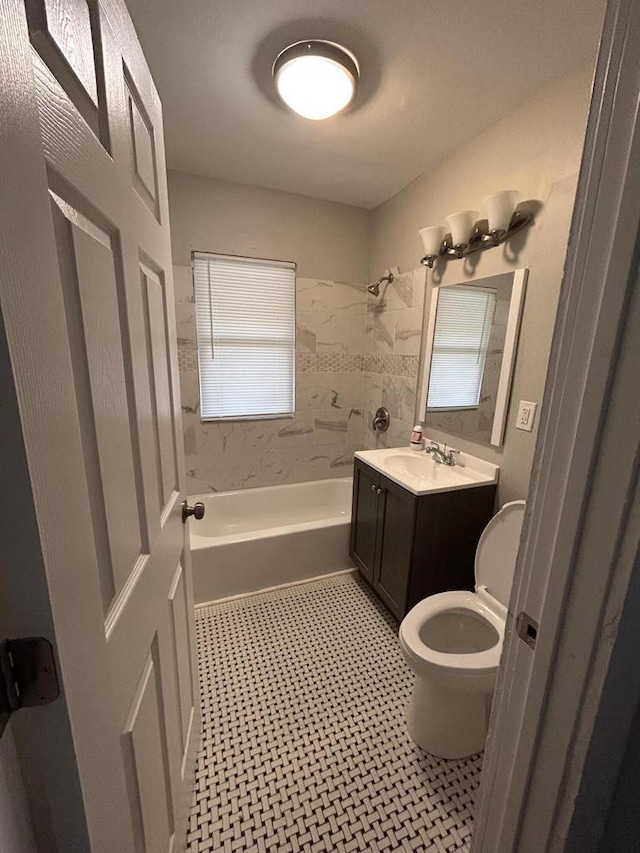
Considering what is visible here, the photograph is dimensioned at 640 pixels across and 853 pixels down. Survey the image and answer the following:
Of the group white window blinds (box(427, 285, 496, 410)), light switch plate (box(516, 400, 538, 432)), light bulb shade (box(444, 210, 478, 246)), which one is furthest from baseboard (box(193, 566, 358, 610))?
light bulb shade (box(444, 210, 478, 246))

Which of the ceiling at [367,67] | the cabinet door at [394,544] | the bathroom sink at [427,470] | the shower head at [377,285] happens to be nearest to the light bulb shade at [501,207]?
→ the ceiling at [367,67]

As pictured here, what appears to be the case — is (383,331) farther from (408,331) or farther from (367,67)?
(367,67)

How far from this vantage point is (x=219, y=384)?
252 cm

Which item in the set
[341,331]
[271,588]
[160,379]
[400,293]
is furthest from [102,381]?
[341,331]

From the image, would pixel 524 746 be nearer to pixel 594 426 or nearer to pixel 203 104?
A: pixel 594 426

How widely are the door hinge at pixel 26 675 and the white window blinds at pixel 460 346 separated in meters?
1.89

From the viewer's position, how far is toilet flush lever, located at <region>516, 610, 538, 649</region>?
1.85 feet

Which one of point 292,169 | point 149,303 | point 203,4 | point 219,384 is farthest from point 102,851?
point 292,169

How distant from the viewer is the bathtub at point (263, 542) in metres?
2.02

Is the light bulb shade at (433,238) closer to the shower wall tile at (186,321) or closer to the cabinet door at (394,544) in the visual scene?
the cabinet door at (394,544)

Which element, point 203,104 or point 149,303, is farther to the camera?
point 203,104

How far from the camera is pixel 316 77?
1309 mm

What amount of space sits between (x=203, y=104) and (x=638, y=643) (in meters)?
2.27

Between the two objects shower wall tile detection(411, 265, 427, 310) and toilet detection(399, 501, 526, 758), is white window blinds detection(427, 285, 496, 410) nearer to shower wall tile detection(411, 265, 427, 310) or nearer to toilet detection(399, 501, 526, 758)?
shower wall tile detection(411, 265, 427, 310)
